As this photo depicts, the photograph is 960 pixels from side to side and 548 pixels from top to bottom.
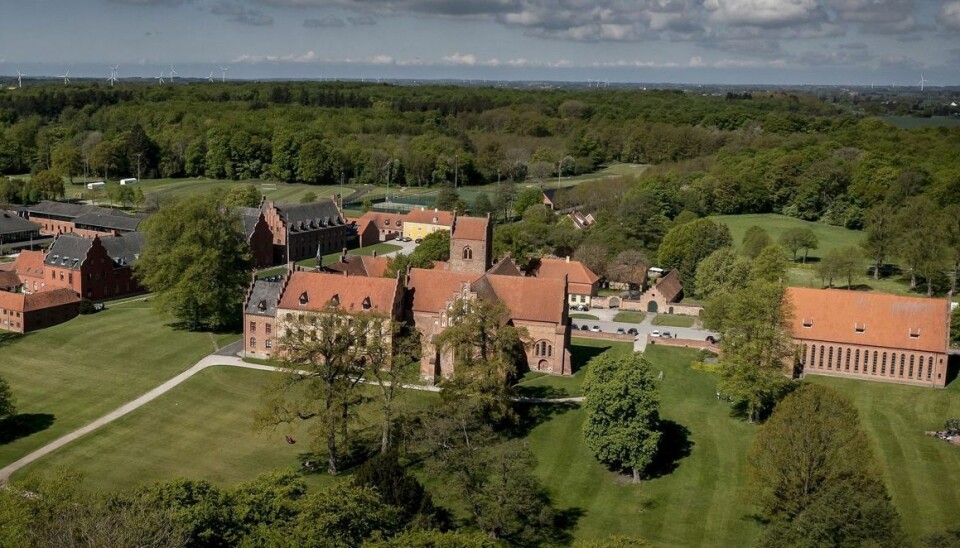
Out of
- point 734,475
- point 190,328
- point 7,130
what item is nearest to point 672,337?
point 734,475

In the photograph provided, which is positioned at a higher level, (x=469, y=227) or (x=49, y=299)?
(x=469, y=227)

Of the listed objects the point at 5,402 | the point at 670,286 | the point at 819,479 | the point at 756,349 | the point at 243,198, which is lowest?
the point at 5,402

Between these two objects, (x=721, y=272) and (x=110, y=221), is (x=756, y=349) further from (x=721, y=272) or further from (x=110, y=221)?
(x=110, y=221)

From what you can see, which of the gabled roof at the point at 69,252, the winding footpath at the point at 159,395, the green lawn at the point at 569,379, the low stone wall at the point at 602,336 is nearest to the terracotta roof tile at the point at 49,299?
the gabled roof at the point at 69,252

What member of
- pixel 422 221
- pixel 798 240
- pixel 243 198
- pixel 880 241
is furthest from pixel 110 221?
pixel 880 241

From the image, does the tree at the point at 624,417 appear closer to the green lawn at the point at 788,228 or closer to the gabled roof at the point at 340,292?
the gabled roof at the point at 340,292
